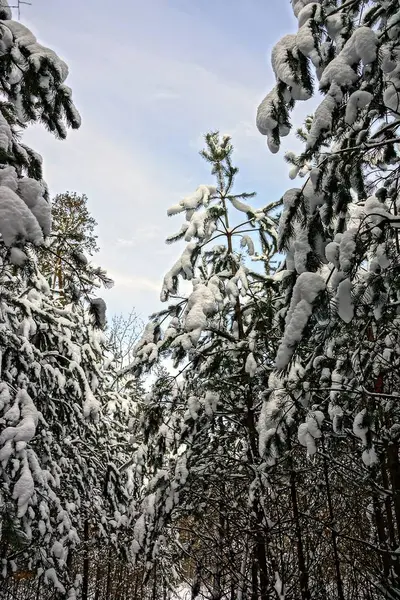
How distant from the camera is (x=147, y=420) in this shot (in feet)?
16.4

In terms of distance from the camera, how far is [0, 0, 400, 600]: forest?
2.17 m

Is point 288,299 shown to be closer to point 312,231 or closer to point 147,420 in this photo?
point 312,231

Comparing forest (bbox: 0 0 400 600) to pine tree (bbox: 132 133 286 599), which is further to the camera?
pine tree (bbox: 132 133 286 599)

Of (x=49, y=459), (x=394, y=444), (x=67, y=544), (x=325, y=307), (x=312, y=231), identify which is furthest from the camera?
(x=67, y=544)

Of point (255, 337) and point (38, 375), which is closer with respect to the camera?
point (255, 337)

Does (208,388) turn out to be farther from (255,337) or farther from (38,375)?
(38,375)

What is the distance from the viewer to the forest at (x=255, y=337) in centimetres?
217

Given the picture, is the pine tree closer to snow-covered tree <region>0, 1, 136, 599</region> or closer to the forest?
the forest

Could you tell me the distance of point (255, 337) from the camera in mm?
4984

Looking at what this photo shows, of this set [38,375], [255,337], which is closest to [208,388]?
[255,337]

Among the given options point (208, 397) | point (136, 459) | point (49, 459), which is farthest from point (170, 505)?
point (49, 459)

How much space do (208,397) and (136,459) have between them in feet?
4.66

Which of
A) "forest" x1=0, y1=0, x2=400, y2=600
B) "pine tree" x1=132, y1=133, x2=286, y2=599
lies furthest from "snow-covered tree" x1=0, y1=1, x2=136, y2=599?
"pine tree" x1=132, y1=133, x2=286, y2=599

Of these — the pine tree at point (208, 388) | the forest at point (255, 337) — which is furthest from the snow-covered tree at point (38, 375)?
the pine tree at point (208, 388)
